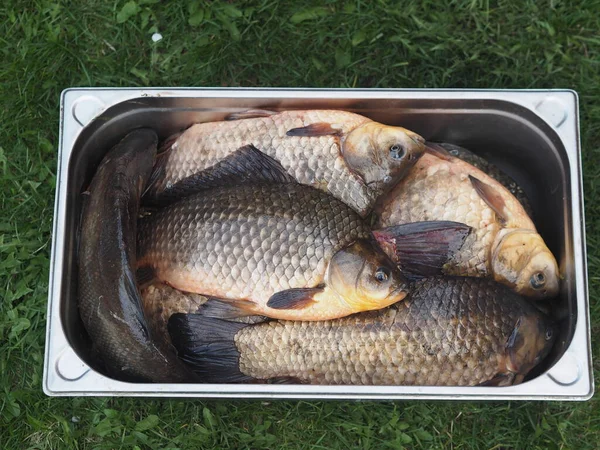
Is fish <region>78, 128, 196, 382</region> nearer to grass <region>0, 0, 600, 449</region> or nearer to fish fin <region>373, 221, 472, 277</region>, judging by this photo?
grass <region>0, 0, 600, 449</region>

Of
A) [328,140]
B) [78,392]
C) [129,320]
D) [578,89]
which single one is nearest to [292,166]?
[328,140]

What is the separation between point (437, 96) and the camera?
8.13ft

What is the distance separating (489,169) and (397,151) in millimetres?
532

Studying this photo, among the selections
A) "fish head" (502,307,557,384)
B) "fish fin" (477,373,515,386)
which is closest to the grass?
"fish head" (502,307,557,384)

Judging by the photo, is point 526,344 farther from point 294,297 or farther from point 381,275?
point 294,297

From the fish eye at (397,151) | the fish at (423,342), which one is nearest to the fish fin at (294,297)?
the fish at (423,342)

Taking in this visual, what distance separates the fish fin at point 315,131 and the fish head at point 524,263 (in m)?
0.73

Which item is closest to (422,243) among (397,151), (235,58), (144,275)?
(397,151)

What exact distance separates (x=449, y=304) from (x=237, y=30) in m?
1.59

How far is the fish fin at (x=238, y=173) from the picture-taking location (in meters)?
2.44

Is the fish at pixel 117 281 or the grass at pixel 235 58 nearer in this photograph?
the fish at pixel 117 281

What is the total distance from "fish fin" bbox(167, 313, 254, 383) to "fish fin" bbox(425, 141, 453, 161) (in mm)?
964

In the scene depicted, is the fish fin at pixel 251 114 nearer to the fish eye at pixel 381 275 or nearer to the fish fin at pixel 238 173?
the fish fin at pixel 238 173

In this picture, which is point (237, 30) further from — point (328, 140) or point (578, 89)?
point (578, 89)
